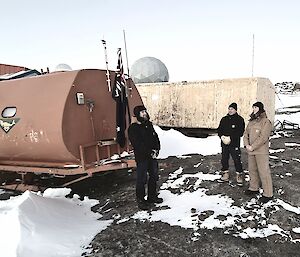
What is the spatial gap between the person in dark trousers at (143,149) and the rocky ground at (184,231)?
374 millimetres

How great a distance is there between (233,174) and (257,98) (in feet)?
18.8

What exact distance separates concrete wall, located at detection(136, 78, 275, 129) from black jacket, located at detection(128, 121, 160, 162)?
7723 mm

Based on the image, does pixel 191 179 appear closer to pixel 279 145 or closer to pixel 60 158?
pixel 60 158

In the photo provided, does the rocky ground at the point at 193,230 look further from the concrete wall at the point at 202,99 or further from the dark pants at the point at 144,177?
the concrete wall at the point at 202,99

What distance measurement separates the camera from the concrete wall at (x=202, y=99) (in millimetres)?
12430

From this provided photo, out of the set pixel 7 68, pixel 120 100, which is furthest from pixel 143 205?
pixel 7 68

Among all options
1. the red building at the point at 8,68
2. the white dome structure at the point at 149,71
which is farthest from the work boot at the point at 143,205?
the white dome structure at the point at 149,71

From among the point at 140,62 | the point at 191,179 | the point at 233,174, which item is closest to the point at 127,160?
the point at 191,179

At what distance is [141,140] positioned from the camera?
5539mm

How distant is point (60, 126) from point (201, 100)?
841cm

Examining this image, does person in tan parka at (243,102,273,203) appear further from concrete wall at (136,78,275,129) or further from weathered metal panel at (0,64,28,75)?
weathered metal panel at (0,64,28,75)

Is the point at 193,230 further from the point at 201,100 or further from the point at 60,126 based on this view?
the point at 201,100

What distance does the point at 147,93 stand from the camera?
15109 mm

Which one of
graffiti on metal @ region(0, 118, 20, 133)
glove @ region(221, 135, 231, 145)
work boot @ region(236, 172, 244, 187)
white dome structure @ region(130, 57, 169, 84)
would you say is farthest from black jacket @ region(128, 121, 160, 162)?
white dome structure @ region(130, 57, 169, 84)
